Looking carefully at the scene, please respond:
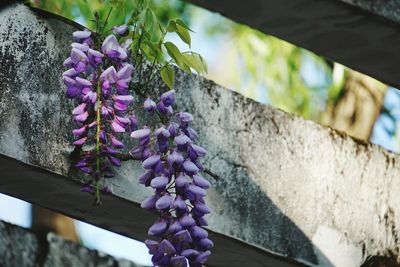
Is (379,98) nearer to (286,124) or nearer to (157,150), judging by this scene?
(286,124)

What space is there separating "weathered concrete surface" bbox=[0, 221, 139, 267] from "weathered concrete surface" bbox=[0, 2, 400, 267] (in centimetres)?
8

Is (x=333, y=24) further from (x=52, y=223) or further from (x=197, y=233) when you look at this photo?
(x=52, y=223)

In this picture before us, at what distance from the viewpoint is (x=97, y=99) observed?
2.85 m

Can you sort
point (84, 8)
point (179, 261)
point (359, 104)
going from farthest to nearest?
1. point (359, 104)
2. point (84, 8)
3. point (179, 261)

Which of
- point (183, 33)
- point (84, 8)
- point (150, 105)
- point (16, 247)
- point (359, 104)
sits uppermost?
point (359, 104)

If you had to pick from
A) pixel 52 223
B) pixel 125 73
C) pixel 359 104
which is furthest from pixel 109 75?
pixel 52 223

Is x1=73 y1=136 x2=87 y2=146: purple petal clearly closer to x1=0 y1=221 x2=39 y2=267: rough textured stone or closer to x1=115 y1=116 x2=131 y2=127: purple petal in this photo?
x1=115 y1=116 x2=131 y2=127: purple petal

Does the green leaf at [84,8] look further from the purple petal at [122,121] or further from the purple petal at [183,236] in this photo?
the purple petal at [183,236]

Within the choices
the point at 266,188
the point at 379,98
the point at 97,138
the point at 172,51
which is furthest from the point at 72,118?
the point at 379,98

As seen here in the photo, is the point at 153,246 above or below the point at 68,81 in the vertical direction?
below

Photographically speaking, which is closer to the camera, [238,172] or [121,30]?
[121,30]

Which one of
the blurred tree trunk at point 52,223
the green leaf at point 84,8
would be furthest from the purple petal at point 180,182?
the blurred tree trunk at point 52,223

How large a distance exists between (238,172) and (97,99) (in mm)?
503

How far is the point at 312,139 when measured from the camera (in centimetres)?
331
